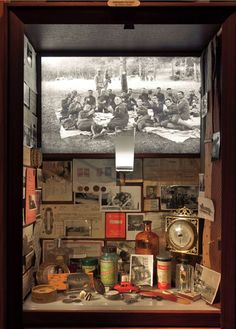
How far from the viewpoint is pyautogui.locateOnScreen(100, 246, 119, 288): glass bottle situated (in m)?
1.65

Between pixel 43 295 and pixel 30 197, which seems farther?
pixel 30 197

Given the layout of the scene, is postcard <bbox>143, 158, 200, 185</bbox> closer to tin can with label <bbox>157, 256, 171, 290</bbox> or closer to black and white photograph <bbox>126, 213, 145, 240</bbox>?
black and white photograph <bbox>126, 213, 145, 240</bbox>

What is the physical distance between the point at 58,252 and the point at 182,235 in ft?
1.99

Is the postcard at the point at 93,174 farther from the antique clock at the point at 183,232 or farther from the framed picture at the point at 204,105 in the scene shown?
the framed picture at the point at 204,105

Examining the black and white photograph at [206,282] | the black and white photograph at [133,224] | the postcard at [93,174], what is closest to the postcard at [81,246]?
the black and white photograph at [133,224]

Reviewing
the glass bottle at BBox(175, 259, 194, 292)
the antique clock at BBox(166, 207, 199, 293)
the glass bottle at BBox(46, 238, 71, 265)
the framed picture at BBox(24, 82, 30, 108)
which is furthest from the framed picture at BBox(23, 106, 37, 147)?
the glass bottle at BBox(175, 259, 194, 292)

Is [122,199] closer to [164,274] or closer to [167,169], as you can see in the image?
[167,169]

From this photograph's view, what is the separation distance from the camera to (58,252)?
1786 mm

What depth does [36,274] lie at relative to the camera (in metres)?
1.66

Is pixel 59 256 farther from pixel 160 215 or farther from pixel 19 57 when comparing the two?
pixel 19 57

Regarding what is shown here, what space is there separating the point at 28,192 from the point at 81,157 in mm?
350

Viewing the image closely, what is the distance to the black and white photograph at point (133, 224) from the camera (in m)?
1.80

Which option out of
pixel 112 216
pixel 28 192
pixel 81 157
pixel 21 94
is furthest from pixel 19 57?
pixel 112 216
